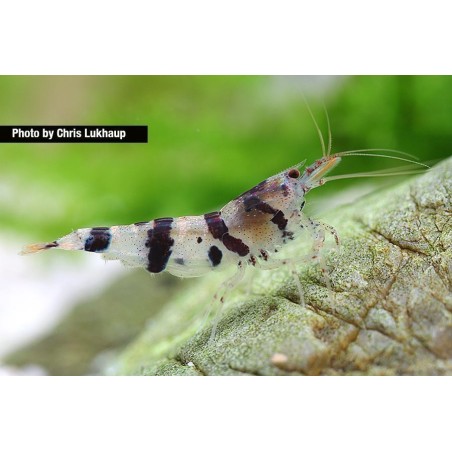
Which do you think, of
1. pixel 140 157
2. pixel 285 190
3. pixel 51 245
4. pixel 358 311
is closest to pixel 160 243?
pixel 51 245

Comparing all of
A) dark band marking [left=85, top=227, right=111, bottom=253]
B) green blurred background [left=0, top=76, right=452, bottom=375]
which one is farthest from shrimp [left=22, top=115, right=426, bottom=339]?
green blurred background [left=0, top=76, right=452, bottom=375]

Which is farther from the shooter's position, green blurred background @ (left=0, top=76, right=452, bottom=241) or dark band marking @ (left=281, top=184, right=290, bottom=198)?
green blurred background @ (left=0, top=76, right=452, bottom=241)

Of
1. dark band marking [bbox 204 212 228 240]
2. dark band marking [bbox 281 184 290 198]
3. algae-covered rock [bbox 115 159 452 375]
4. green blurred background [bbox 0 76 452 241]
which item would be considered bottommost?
algae-covered rock [bbox 115 159 452 375]

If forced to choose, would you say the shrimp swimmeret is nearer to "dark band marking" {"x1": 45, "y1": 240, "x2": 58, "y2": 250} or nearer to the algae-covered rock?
"dark band marking" {"x1": 45, "y1": 240, "x2": 58, "y2": 250}

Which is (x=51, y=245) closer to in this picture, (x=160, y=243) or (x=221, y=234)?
(x=160, y=243)

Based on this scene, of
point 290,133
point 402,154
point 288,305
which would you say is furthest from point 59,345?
point 402,154

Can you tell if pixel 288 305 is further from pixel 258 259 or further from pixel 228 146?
pixel 228 146
